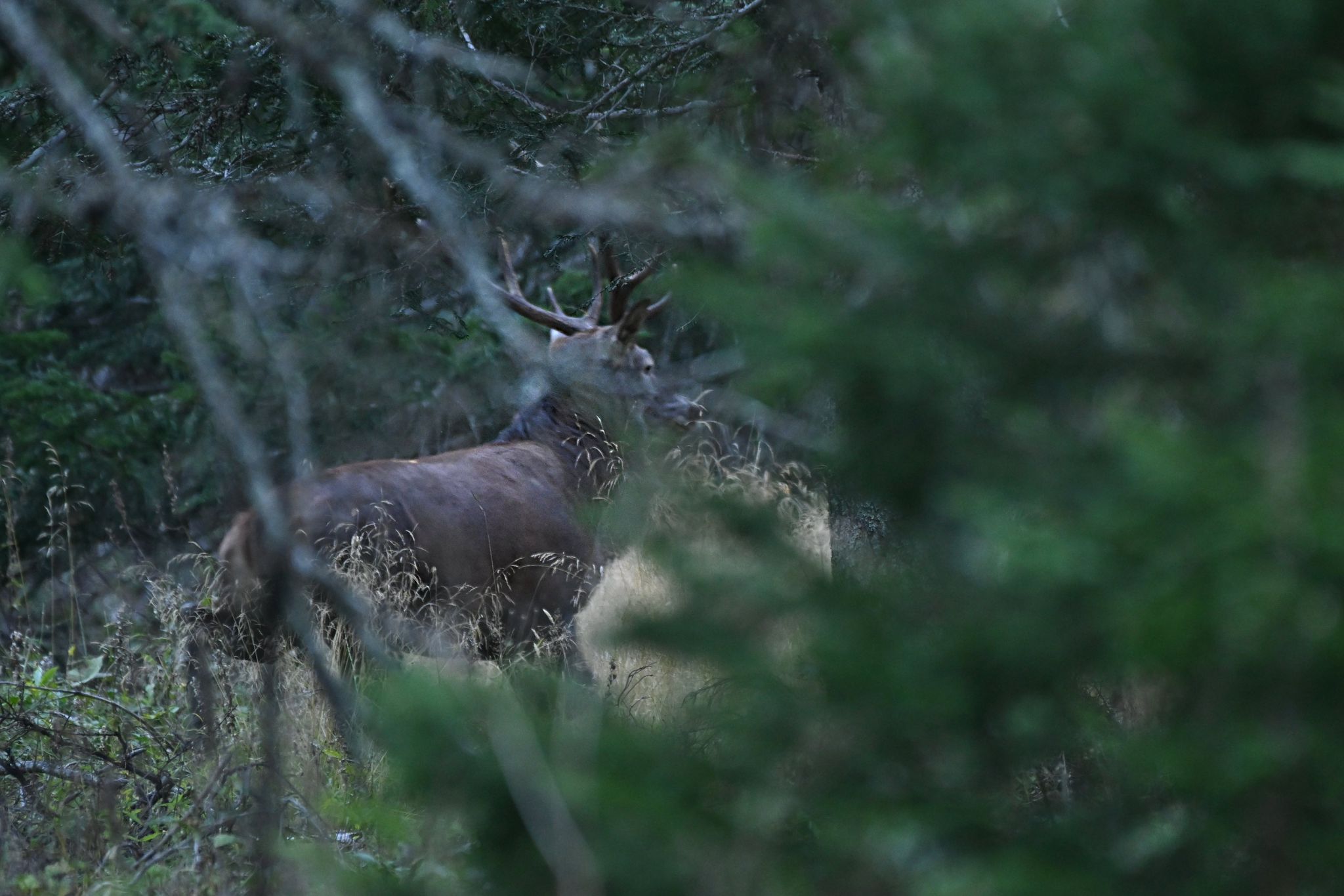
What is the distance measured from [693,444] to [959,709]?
A: 755cm

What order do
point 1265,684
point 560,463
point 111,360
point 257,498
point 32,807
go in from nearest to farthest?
point 1265,684 < point 257,498 < point 32,807 < point 560,463 < point 111,360

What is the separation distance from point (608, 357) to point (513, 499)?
5.84 ft

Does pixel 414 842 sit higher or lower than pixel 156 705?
higher

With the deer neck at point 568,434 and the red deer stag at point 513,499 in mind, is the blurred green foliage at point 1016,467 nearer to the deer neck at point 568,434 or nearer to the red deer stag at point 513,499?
the red deer stag at point 513,499

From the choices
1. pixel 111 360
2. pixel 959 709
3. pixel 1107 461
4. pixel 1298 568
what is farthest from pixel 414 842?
pixel 111 360

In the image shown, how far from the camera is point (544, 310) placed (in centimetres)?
952

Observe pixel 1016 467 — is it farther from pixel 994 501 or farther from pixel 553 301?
pixel 553 301

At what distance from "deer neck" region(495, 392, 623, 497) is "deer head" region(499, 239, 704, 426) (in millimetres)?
137

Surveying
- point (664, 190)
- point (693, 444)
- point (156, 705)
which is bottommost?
point (693, 444)

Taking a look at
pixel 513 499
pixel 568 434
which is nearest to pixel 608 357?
pixel 568 434

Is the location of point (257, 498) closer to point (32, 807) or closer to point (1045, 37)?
point (1045, 37)

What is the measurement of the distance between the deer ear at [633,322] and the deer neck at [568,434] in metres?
0.64

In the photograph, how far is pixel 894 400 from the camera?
6.50 feet

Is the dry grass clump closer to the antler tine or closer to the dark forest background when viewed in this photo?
the dark forest background
